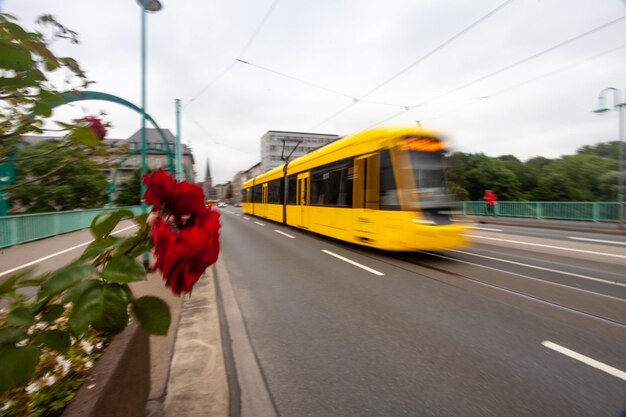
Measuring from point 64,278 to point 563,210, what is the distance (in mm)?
26467

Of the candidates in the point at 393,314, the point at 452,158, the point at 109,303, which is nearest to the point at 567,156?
the point at 452,158

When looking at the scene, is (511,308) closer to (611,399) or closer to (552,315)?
(552,315)

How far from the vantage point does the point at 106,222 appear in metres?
0.92

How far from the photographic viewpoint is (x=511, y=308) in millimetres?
4574

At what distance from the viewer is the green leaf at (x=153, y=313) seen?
89 centimetres

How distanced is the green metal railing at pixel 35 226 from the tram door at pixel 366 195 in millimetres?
6890

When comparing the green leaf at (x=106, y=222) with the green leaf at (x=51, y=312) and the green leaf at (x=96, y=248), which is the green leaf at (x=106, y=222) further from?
the green leaf at (x=51, y=312)

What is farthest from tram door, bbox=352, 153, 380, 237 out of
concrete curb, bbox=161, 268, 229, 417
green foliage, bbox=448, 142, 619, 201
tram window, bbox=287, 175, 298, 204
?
green foliage, bbox=448, 142, 619, 201

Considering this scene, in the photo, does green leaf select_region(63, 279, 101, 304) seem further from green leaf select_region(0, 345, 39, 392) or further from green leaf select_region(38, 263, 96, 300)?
green leaf select_region(0, 345, 39, 392)

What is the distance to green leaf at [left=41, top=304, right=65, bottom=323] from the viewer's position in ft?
2.99

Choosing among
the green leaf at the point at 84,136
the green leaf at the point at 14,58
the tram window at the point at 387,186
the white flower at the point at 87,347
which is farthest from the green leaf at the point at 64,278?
the tram window at the point at 387,186

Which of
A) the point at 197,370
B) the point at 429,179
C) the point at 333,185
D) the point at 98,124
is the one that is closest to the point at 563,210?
the point at 333,185

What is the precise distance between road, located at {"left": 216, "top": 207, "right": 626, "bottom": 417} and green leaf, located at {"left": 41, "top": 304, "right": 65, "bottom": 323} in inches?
80.4

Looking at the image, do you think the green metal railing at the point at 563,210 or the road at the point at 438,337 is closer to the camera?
the road at the point at 438,337
